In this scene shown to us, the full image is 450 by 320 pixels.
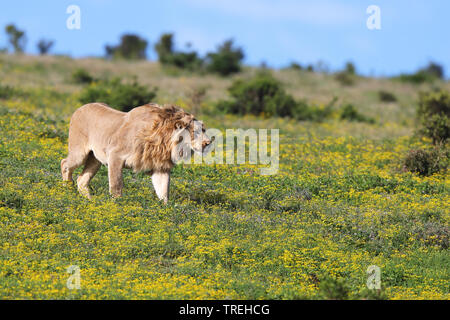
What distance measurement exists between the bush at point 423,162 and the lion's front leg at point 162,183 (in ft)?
23.2

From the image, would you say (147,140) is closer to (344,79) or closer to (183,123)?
(183,123)

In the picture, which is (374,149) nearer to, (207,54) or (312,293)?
(312,293)

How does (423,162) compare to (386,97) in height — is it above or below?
below

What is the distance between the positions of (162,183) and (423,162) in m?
7.39

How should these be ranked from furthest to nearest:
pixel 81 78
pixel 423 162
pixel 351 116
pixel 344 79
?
1. pixel 344 79
2. pixel 81 78
3. pixel 351 116
4. pixel 423 162

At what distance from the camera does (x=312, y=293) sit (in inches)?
Answer: 341

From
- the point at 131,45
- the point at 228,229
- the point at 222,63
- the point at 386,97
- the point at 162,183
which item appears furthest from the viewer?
the point at 131,45

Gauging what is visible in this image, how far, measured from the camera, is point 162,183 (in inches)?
457

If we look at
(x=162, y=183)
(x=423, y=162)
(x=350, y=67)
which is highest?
(x=350, y=67)

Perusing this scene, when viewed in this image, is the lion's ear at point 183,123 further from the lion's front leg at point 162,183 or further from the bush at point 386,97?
the bush at point 386,97

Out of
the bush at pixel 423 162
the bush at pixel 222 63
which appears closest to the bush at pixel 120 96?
the bush at pixel 423 162

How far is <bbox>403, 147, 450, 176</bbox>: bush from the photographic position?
16078 mm

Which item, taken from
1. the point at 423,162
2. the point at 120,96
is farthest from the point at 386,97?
the point at 423,162
